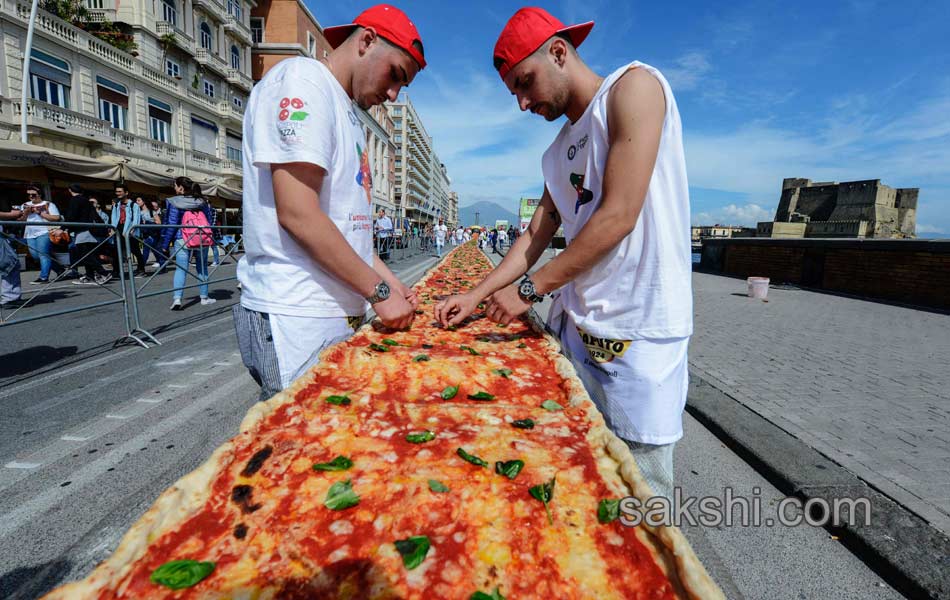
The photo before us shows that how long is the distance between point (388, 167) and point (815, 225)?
59637 millimetres

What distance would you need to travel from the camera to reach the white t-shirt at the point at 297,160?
179 cm

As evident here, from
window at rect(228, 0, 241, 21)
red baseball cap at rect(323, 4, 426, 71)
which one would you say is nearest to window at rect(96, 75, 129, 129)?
window at rect(228, 0, 241, 21)

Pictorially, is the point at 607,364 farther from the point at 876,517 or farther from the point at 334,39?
the point at 876,517

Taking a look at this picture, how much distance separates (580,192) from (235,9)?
45025mm

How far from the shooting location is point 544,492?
Answer: 1.47 meters

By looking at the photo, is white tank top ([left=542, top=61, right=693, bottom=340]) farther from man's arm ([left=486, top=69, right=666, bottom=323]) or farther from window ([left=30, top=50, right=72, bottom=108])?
window ([left=30, top=50, right=72, bottom=108])

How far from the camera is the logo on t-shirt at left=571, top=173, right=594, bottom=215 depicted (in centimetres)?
206

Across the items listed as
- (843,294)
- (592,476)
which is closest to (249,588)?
(592,476)

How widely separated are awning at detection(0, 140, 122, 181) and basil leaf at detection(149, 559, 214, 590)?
1642 cm

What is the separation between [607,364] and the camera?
205 centimetres

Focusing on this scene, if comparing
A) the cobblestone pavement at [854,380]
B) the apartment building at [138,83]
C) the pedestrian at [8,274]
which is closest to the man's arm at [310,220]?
the cobblestone pavement at [854,380]

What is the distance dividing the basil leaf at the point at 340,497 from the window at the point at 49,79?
29143 millimetres

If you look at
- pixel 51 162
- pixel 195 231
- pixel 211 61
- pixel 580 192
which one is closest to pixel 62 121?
pixel 51 162

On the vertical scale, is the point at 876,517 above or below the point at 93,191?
below
